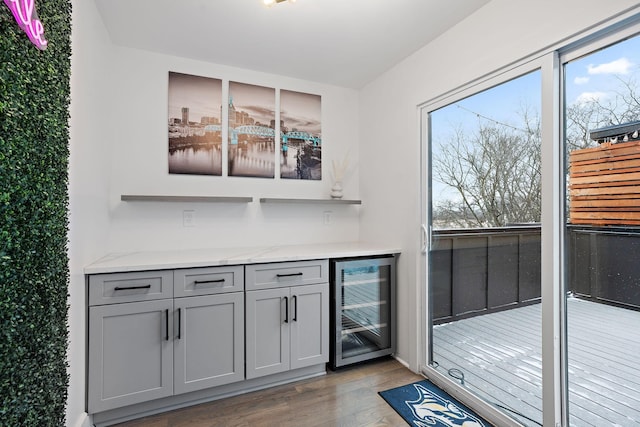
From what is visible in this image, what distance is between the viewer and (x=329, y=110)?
10.4ft

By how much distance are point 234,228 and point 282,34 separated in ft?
5.24

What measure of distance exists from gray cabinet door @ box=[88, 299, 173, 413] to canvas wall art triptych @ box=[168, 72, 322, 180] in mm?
1205

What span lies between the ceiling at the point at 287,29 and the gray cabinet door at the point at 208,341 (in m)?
1.84

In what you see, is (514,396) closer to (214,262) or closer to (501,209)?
(501,209)

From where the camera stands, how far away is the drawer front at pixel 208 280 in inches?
77.4

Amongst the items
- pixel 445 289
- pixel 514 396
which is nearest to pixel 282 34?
pixel 445 289

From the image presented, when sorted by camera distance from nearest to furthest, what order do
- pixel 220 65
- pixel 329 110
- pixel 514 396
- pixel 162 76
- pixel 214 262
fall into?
pixel 514 396
pixel 214 262
pixel 162 76
pixel 220 65
pixel 329 110

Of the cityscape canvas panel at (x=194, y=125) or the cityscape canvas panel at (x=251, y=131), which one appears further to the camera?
the cityscape canvas panel at (x=251, y=131)

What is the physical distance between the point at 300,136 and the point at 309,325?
68.7 inches

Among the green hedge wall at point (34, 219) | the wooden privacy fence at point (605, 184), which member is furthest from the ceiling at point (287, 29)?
the wooden privacy fence at point (605, 184)

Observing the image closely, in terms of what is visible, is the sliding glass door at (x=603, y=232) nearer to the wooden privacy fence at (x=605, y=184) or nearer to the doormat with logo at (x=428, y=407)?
the wooden privacy fence at (x=605, y=184)

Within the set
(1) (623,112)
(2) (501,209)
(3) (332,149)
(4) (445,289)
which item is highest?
(3) (332,149)

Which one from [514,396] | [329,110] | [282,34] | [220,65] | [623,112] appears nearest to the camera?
[623,112]

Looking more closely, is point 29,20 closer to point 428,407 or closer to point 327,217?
point 327,217
